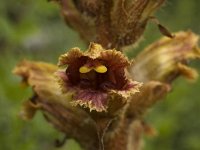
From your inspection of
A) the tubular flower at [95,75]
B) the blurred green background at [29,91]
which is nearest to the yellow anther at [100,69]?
the tubular flower at [95,75]

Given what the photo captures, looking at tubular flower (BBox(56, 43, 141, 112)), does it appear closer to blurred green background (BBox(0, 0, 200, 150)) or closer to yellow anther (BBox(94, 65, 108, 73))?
yellow anther (BBox(94, 65, 108, 73))

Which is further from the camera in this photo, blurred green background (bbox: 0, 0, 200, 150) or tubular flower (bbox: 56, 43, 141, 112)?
blurred green background (bbox: 0, 0, 200, 150)

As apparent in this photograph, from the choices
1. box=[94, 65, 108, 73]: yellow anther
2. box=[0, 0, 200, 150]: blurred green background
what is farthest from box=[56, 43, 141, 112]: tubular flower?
box=[0, 0, 200, 150]: blurred green background

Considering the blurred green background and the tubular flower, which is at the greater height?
the blurred green background

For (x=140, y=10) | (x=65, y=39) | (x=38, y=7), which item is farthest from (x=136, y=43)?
(x=65, y=39)

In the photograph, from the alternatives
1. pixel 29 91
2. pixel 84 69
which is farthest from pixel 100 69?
pixel 29 91

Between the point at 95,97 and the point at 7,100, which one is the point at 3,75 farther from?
the point at 95,97
